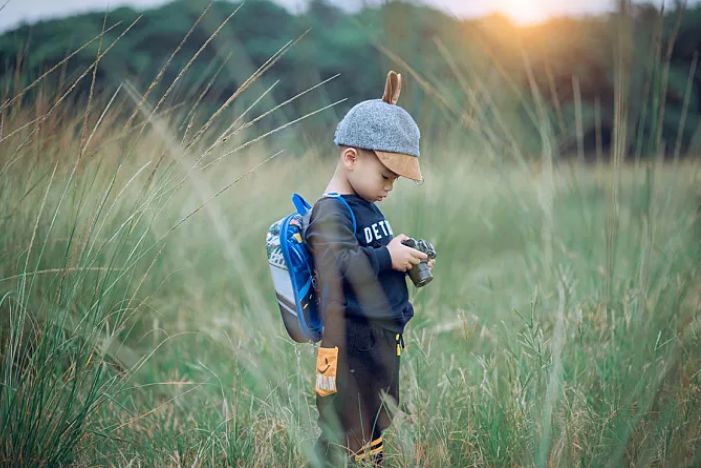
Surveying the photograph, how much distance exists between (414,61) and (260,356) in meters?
2.20

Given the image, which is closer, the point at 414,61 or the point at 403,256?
the point at 403,256

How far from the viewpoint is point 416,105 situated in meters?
4.45

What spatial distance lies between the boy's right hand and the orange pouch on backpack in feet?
0.85

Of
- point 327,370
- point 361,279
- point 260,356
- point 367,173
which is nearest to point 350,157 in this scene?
point 367,173

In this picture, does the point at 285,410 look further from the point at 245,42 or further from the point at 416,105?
the point at 245,42

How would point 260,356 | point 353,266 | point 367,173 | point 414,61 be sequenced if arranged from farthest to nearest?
point 414,61 → point 260,356 → point 367,173 → point 353,266

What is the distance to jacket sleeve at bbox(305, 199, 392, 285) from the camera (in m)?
1.90

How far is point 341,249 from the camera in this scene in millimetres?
1903

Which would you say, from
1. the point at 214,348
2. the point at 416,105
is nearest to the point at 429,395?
the point at 214,348

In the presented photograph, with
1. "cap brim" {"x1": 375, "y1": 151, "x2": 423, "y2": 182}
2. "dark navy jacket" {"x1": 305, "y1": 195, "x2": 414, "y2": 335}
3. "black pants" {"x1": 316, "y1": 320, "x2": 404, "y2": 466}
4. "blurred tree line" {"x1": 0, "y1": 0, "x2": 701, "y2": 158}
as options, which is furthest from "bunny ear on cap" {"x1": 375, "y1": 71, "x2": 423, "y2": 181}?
"black pants" {"x1": 316, "y1": 320, "x2": 404, "y2": 466}

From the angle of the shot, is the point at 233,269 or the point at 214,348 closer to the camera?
the point at 214,348

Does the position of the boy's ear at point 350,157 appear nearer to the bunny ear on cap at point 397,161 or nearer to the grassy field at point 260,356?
the bunny ear on cap at point 397,161

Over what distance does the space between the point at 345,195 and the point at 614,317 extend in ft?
3.82

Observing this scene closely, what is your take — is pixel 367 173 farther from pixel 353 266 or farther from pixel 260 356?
pixel 260 356
